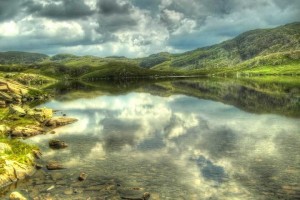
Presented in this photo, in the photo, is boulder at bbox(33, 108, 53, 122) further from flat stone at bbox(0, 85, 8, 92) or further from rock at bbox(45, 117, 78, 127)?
flat stone at bbox(0, 85, 8, 92)

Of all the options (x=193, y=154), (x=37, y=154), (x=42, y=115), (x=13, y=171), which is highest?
(x=42, y=115)

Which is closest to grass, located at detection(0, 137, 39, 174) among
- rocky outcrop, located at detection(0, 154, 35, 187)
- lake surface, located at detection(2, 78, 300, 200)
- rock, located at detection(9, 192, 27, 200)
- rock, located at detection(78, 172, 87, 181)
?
rocky outcrop, located at detection(0, 154, 35, 187)

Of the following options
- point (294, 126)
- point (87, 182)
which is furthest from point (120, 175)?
point (294, 126)

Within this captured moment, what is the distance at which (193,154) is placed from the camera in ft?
174

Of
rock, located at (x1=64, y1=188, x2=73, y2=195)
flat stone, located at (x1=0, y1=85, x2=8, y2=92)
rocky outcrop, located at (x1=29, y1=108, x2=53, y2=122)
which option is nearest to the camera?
rock, located at (x1=64, y1=188, x2=73, y2=195)

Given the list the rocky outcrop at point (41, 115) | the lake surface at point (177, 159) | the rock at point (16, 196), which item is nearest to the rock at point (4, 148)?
the lake surface at point (177, 159)

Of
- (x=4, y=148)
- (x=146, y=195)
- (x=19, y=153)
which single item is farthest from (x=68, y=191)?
(x=4, y=148)

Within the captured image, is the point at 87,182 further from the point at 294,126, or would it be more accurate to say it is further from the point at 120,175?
the point at 294,126

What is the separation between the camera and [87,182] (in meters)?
41.0

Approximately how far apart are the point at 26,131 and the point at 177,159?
3612 cm

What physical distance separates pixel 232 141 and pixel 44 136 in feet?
125

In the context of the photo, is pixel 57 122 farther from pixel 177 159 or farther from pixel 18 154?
pixel 177 159

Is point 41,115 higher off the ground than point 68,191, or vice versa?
point 41,115

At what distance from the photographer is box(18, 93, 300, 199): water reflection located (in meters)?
38.5
